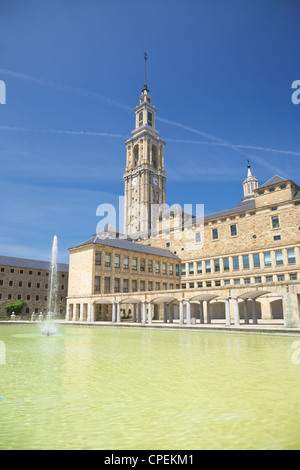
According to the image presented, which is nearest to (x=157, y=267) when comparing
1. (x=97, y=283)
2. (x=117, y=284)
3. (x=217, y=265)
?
(x=117, y=284)

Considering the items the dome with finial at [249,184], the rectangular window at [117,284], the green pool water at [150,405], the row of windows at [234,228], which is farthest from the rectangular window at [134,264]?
the dome with finial at [249,184]

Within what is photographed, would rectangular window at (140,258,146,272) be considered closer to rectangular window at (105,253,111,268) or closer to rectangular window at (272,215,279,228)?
rectangular window at (105,253,111,268)

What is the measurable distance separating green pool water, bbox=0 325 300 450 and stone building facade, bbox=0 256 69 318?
163 ft

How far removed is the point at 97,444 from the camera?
13.2 feet

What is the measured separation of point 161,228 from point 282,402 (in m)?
56.7

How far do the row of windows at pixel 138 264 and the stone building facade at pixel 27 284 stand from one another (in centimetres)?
2203

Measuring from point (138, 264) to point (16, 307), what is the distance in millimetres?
23591

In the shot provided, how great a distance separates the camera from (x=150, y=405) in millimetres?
5629

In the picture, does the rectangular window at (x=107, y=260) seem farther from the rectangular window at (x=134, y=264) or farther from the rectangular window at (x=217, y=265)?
the rectangular window at (x=217, y=265)

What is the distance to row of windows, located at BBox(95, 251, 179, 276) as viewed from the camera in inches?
1738

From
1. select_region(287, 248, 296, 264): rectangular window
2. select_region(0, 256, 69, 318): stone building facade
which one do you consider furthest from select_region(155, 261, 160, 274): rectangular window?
select_region(0, 256, 69, 318): stone building facade

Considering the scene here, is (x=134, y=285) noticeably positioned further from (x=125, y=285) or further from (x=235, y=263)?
(x=235, y=263)

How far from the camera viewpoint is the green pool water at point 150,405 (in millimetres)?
4172
